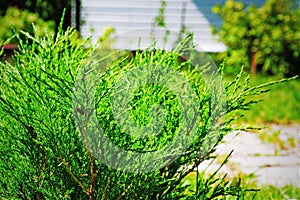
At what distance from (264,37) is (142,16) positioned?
8.13 feet

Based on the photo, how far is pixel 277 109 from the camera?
6.44 m

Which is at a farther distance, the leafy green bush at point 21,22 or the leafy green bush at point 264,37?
the leafy green bush at point 264,37

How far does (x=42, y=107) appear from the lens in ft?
5.22

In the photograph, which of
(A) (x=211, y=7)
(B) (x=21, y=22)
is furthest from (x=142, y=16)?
(B) (x=21, y=22)

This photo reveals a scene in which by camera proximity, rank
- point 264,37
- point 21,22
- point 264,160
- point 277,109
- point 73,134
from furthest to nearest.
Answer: point 264,37
point 21,22
point 277,109
point 264,160
point 73,134

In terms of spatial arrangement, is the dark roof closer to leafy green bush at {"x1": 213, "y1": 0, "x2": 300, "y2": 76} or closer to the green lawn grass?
leafy green bush at {"x1": 213, "y1": 0, "x2": 300, "y2": 76}

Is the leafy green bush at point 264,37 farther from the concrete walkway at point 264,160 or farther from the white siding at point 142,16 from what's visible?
the concrete walkway at point 264,160

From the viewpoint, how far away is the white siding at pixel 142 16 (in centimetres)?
977

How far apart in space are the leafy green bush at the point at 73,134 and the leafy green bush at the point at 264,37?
23.5 ft

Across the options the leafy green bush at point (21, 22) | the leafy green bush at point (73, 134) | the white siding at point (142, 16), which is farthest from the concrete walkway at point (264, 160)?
the white siding at point (142, 16)

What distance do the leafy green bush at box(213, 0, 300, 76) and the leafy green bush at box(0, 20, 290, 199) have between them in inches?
282

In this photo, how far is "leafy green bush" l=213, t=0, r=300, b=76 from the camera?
887cm

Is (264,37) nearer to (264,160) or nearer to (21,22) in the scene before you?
(21,22)

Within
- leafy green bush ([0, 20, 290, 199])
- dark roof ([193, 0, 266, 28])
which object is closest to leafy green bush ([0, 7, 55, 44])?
dark roof ([193, 0, 266, 28])
